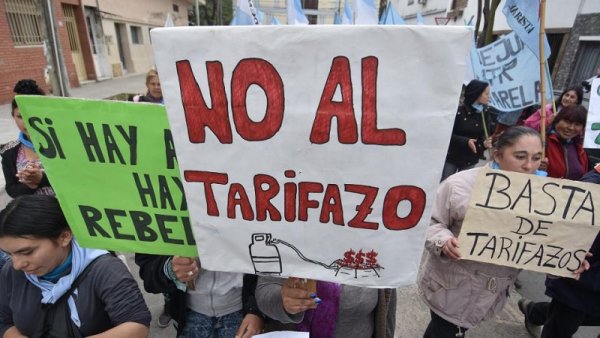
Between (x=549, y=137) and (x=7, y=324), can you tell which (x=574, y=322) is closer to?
(x=549, y=137)

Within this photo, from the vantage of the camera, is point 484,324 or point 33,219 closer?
point 33,219

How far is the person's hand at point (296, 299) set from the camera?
48.8 inches

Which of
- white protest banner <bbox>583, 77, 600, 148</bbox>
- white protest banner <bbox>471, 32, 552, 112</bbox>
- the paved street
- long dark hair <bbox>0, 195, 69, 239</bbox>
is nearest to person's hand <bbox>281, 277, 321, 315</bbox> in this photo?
long dark hair <bbox>0, 195, 69, 239</bbox>

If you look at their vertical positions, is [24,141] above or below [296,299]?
above

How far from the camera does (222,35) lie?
891 millimetres

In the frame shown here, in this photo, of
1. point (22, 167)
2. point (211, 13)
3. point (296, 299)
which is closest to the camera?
point (296, 299)

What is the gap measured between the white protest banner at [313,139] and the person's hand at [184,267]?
0.86 feet

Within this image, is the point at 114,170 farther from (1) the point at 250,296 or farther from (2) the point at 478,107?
(2) the point at 478,107

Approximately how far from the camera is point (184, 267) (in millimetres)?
1389

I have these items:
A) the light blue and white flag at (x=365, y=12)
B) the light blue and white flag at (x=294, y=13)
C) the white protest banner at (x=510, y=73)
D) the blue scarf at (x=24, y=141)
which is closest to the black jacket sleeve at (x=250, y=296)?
the blue scarf at (x=24, y=141)

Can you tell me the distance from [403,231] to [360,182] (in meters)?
0.21

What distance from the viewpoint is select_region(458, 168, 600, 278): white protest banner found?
5.02 feet

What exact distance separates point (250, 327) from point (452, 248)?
0.99 metres

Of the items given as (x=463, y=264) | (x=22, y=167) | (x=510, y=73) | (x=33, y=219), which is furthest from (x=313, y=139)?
(x=510, y=73)
